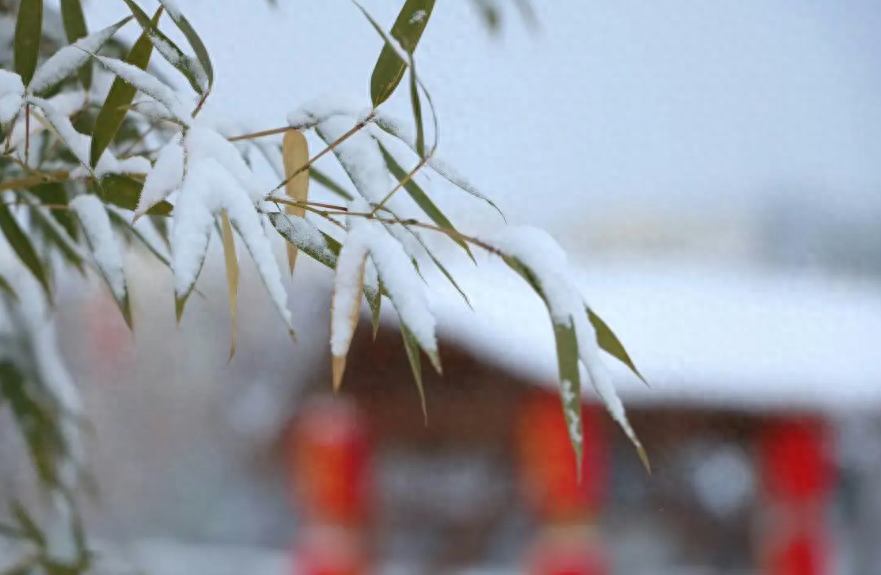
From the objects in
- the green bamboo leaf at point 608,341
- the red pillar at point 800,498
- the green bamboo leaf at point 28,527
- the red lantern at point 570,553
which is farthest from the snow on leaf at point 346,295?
the red pillar at point 800,498

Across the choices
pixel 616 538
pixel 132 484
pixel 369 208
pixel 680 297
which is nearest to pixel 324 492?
pixel 680 297

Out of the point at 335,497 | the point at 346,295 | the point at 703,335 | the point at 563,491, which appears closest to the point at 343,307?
the point at 346,295

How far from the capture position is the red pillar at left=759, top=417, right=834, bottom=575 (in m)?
2.96

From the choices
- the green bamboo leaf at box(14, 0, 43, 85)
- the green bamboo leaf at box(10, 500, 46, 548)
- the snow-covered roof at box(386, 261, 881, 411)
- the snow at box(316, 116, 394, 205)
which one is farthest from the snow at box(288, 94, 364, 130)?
the snow-covered roof at box(386, 261, 881, 411)

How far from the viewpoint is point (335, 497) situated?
9.81 feet

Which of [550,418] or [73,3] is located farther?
[550,418]

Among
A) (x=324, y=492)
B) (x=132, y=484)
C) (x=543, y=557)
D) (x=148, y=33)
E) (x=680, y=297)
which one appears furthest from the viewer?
(x=132, y=484)

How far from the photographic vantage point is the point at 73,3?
0.49m

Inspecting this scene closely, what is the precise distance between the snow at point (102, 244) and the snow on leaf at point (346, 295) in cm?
13

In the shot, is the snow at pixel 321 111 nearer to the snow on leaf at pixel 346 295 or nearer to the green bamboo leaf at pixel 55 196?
the snow on leaf at pixel 346 295

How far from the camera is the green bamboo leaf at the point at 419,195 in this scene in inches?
15.6

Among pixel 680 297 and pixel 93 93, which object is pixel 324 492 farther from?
pixel 93 93

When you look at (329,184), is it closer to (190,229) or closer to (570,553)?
(190,229)

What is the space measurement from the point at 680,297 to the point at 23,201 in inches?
126
